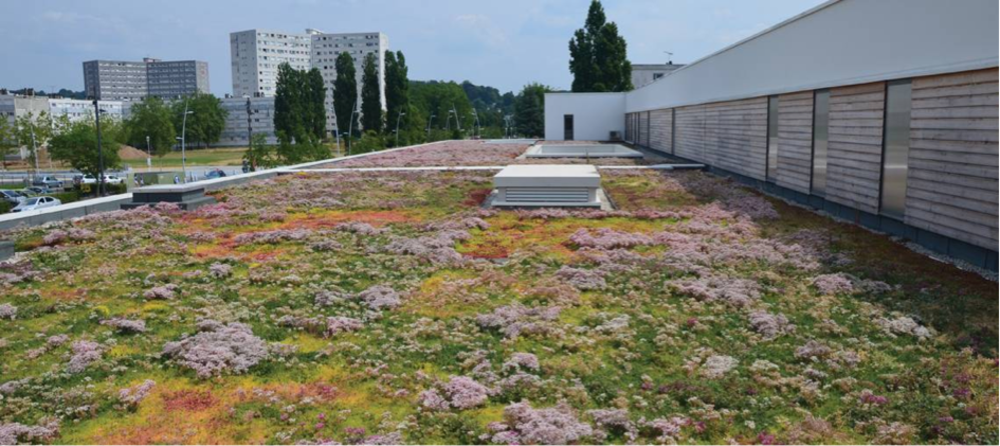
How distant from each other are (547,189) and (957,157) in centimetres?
938

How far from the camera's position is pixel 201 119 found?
128m

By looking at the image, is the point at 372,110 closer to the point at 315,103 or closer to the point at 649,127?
the point at 315,103

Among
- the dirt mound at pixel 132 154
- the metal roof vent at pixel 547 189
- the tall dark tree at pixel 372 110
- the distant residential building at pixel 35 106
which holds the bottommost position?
the dirt mound at pixel 132 154

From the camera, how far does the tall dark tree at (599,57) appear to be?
73062 mm

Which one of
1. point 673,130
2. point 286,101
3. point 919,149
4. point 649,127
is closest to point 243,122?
point 286,101

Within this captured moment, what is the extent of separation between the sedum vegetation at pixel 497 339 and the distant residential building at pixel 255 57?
179570 mm

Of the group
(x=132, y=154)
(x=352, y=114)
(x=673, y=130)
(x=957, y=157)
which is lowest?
(x=132, y=154)

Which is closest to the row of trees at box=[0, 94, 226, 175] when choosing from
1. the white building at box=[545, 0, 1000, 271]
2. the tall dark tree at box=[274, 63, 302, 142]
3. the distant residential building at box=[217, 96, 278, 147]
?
the distant residential building at box=[217, 96, 278, 147]

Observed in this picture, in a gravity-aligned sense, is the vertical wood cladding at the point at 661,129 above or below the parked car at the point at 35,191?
above

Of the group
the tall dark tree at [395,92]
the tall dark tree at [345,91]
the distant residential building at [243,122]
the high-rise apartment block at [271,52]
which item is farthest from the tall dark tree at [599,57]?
the high-rise apartment block at [271,52]

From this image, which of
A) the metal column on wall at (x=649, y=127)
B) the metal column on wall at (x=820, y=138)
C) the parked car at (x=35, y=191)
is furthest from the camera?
the parked car at (x=35, y=191)

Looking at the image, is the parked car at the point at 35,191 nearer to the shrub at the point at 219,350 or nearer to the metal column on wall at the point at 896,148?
the shrub at the point at 219,350

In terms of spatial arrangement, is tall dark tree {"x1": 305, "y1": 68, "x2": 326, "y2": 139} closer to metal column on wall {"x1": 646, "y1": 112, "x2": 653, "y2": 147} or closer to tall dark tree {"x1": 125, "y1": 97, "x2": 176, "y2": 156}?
tall dark tree {"x1": 125, "y1": 97, "x2": 176, "y2": 156}

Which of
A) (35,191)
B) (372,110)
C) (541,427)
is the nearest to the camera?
(541,427)
